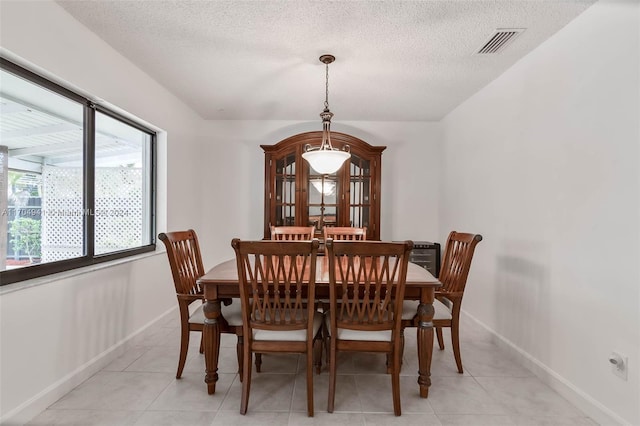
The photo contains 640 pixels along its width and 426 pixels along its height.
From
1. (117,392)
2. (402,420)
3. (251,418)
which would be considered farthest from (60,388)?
(402,420)

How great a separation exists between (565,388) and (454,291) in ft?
2.67

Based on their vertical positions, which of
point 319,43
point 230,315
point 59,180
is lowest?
point 230,315

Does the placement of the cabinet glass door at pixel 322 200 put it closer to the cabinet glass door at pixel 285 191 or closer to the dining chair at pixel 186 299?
the cabinet glass door at pixel 285 191

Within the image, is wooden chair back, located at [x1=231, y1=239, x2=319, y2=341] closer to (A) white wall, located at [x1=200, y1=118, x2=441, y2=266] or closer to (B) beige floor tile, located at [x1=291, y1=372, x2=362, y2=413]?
(B) beige floor tile, located at [x1=291, y1=372, x2=362, y2=413]

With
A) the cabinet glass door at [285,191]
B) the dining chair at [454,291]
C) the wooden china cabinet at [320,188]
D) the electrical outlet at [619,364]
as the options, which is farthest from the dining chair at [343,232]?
the electrical outlet at [619,364]

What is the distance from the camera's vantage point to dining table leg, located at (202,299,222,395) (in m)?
1.84

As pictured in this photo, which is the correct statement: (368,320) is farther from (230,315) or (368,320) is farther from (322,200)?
(322,200)

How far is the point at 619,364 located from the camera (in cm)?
160

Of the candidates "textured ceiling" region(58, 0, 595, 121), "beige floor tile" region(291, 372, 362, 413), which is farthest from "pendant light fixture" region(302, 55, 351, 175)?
"beige floor tile" region(291, 372, 362, 413)

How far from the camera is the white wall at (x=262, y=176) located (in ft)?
13.6

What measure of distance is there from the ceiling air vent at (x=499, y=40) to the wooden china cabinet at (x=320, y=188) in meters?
1.59

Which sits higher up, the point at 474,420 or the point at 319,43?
the point at 319,43

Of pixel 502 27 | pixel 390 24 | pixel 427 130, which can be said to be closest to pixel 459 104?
pixel 427 130

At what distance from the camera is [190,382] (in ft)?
6.74
